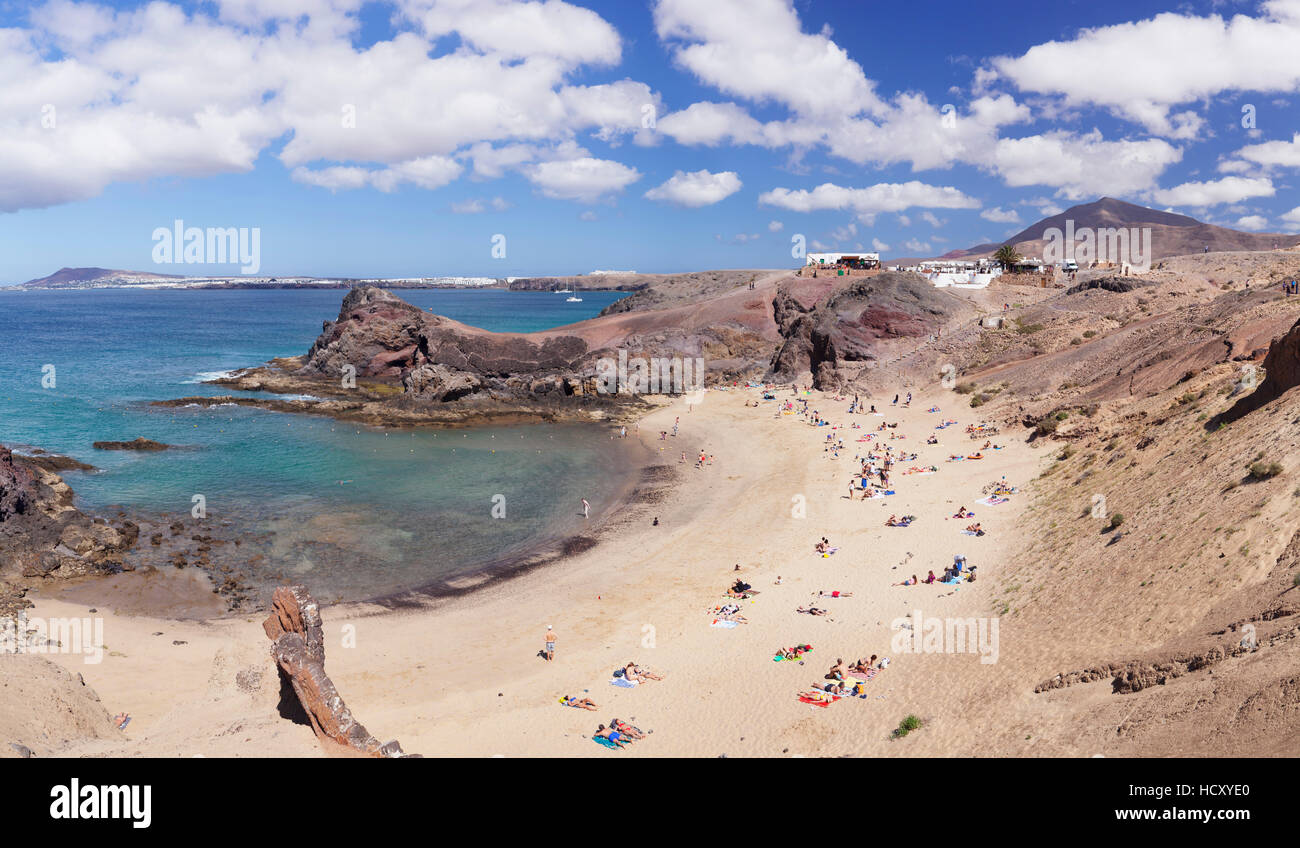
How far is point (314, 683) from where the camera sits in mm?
11375

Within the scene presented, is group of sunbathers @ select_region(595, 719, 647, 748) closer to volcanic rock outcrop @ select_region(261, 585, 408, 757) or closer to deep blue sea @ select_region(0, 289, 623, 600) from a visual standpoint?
volcanic rock outcrop @ select_region(261, 585, 408, 757)

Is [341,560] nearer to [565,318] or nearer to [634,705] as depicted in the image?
[634,705]

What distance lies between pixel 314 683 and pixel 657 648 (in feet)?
29.7

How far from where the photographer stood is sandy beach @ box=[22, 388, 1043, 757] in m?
13.6

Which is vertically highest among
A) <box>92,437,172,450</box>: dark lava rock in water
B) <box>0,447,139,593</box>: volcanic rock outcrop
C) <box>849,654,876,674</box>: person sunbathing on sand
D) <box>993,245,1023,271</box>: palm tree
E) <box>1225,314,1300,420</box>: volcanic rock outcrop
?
<box>993,245,1023,271</box>: palm tree

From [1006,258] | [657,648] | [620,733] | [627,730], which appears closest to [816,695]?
[627,730]

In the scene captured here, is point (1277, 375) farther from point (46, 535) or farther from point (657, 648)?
point (46, 535)

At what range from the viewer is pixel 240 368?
6794cm

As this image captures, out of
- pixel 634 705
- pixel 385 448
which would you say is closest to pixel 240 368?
pixel 385 448

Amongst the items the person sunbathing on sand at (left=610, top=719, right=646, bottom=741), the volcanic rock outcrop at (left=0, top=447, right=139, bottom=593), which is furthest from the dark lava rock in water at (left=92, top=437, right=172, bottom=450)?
the person sunbathing on sand at (left=610, top=719, right=646, bottom=741)

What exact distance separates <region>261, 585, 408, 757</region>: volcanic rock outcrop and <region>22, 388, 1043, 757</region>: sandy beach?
1.21 feet

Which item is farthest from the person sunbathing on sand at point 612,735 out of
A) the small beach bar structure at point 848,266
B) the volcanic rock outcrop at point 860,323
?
the small beach bar structure at point 848,266

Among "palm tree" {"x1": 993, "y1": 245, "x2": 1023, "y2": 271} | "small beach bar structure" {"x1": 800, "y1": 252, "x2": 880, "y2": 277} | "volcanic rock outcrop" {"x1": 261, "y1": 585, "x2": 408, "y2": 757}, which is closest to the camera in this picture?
"volcanic rock outcrop" {"x1": 261, "y1": 585, "x2": 408, "y2": 757}
